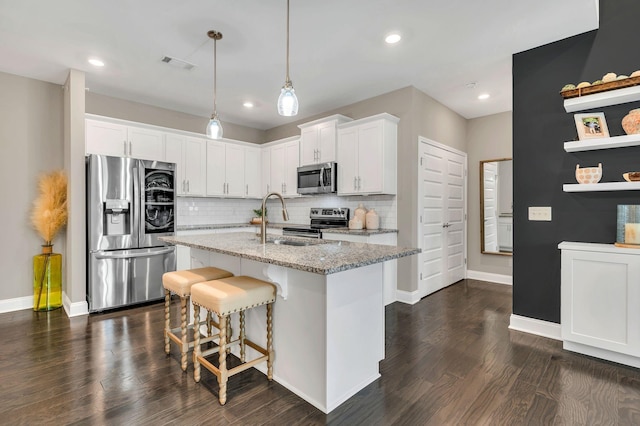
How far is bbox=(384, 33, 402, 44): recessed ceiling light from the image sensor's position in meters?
2.87

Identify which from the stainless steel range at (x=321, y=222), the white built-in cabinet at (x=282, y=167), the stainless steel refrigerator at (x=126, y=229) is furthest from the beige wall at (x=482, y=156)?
the stainless steel refrigerator at (x=126, y=229)

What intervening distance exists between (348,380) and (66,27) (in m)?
3.63

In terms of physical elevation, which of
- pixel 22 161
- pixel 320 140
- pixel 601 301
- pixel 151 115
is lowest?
pixel 601 301

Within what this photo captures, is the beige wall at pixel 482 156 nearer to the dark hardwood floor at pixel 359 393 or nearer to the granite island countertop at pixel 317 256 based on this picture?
the dark hardwood floor at pixel 359 393

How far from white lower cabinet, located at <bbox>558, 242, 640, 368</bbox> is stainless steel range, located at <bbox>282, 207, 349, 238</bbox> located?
2696mm

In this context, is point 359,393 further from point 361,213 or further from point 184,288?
point 361,213

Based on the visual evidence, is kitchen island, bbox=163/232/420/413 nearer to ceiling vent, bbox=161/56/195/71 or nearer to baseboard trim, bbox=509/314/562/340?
baseboard trim, bbox=509/314/562/340

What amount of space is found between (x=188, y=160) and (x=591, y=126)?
190 inches

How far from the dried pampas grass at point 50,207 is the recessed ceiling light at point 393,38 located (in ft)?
13.0

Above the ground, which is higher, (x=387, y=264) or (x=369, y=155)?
(x=369, y=155)

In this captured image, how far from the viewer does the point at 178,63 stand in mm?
3420

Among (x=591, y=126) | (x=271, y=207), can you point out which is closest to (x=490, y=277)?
(x=591, y=126)

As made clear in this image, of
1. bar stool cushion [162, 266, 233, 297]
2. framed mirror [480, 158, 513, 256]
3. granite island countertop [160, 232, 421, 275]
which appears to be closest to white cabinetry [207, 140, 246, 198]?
bar stool cushion [162, 266, 233, 297]

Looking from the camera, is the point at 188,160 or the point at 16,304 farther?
the point at 188,160
